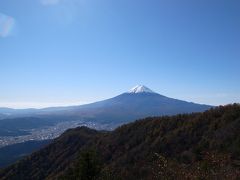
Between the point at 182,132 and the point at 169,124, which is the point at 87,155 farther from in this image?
the point at 169,124

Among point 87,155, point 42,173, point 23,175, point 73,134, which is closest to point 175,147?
point 87,155

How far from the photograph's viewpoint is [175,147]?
25.6m

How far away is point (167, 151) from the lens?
25.5 m

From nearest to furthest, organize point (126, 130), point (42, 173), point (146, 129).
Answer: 1. point (146, 129)
2. point (126, 130)
3. point (42, 173)

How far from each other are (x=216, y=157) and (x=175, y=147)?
17.4 metres

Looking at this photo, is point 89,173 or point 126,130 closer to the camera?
point 89,173

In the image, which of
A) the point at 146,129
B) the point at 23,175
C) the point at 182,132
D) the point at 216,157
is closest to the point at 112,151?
the point at 146,129

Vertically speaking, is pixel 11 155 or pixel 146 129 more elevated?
pixel 146 129

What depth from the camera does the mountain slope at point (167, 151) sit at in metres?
9.13

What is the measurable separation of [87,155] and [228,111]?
17242mm

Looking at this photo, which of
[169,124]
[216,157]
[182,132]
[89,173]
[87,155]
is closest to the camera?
[216,157]

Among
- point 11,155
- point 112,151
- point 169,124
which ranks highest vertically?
point 169,124

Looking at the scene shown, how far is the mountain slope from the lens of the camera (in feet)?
30.0

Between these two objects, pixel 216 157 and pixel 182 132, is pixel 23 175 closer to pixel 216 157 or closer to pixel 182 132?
pixel 182 132
